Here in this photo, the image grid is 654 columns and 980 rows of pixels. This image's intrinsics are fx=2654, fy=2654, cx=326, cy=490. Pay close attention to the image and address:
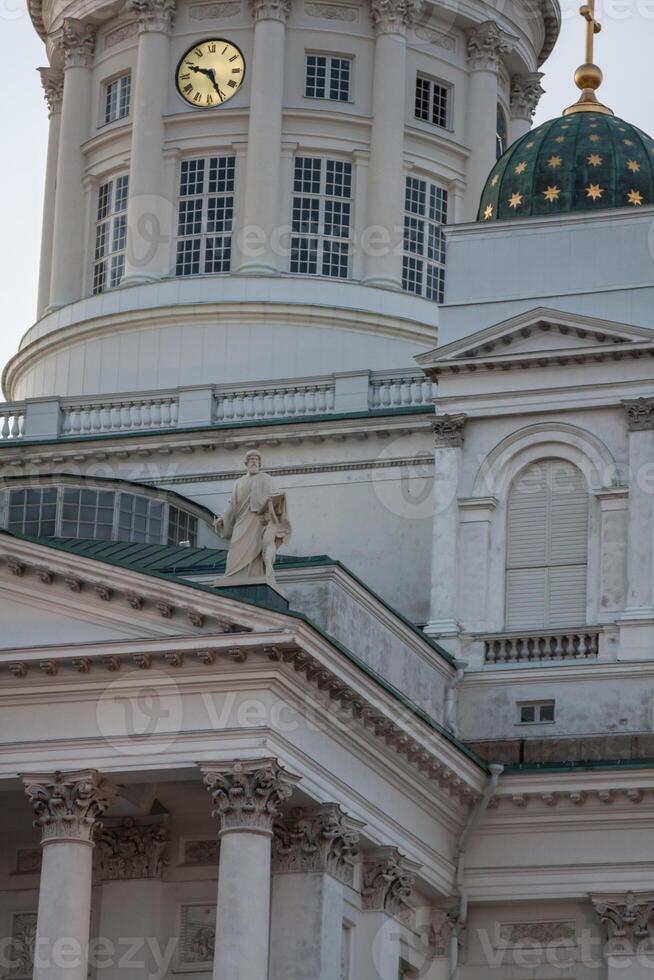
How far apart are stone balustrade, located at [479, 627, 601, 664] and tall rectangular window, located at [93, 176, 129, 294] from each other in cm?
1589

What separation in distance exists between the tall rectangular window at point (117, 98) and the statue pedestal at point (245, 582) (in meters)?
23.0

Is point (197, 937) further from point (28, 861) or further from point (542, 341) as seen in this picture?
point (542, 341)

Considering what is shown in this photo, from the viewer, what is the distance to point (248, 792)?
3222 cm

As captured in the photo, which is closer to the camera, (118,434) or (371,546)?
(371,546)

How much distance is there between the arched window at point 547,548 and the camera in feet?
132

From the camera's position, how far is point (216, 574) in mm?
35719

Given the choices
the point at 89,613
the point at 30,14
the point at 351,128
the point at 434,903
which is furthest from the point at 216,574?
the point at 30,14

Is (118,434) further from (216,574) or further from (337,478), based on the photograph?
(216,574)

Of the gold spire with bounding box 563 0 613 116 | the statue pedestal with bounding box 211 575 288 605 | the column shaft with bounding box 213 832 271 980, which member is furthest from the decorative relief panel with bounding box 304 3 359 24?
the column shaft with bounding box 213 832 271 980

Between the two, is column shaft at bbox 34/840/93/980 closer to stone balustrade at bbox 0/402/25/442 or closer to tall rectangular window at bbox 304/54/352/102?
stone balustrade at bbox 0/402/25/442

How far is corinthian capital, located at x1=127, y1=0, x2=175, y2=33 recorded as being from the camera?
178 feet

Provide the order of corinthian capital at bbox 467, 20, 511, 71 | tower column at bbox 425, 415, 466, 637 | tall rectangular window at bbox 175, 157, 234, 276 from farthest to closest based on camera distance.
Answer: corinthian capital at bbox 467, 20, 511, 71 → tall rectangular window at bbox 175, 157, 234, 276 → tower column at bbox 425, 415, 466, 637

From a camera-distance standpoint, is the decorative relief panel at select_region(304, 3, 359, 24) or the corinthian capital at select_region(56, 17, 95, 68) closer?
the decorative relief panel at select_region(304, 3, 359, 24)

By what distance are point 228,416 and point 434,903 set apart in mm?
10825
